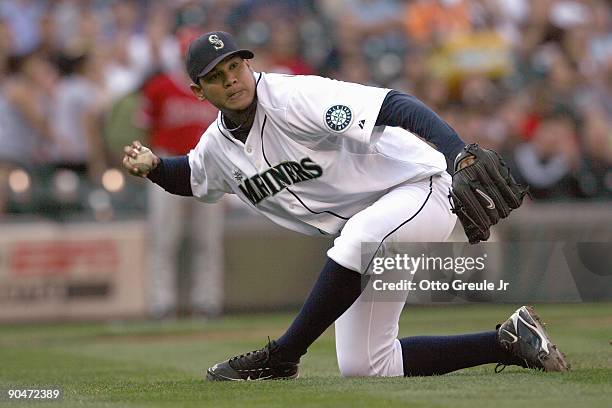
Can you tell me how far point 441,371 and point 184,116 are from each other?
535 cm

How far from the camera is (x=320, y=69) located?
13.1 meters

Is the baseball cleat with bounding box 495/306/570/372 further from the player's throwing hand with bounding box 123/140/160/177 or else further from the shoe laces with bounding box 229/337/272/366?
the player's throwing hand with bounding box 123/140/160/177

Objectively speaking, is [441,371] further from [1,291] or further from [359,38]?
[359,38]

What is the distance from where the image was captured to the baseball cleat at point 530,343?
18.0 ft

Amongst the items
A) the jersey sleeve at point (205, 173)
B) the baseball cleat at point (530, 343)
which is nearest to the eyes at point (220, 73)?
the jersey sleeve at point (205, 173)

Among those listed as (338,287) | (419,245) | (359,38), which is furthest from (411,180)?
(359,38)

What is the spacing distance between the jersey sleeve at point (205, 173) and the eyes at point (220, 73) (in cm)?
41

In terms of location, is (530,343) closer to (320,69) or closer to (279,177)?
(279,177)

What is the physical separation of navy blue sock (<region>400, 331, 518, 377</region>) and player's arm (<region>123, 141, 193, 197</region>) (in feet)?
4.59

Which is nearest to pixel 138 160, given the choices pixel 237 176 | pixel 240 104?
pixel 237 176

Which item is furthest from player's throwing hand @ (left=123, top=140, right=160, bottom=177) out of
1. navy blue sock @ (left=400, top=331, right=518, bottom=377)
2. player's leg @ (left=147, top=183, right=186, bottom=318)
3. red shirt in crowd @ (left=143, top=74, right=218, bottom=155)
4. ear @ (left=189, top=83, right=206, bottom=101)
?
player's leg @ (left=147, top=183, right=186, bottom=318)

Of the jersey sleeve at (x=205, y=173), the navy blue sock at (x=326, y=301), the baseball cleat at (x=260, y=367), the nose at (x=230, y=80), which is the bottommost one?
the baseball cleat at (x=260, y=367)

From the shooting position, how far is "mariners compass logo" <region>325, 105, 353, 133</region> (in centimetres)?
519

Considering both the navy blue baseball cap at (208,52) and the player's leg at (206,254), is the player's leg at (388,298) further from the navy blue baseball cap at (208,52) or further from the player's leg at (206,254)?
the player's leg at (206,254)
